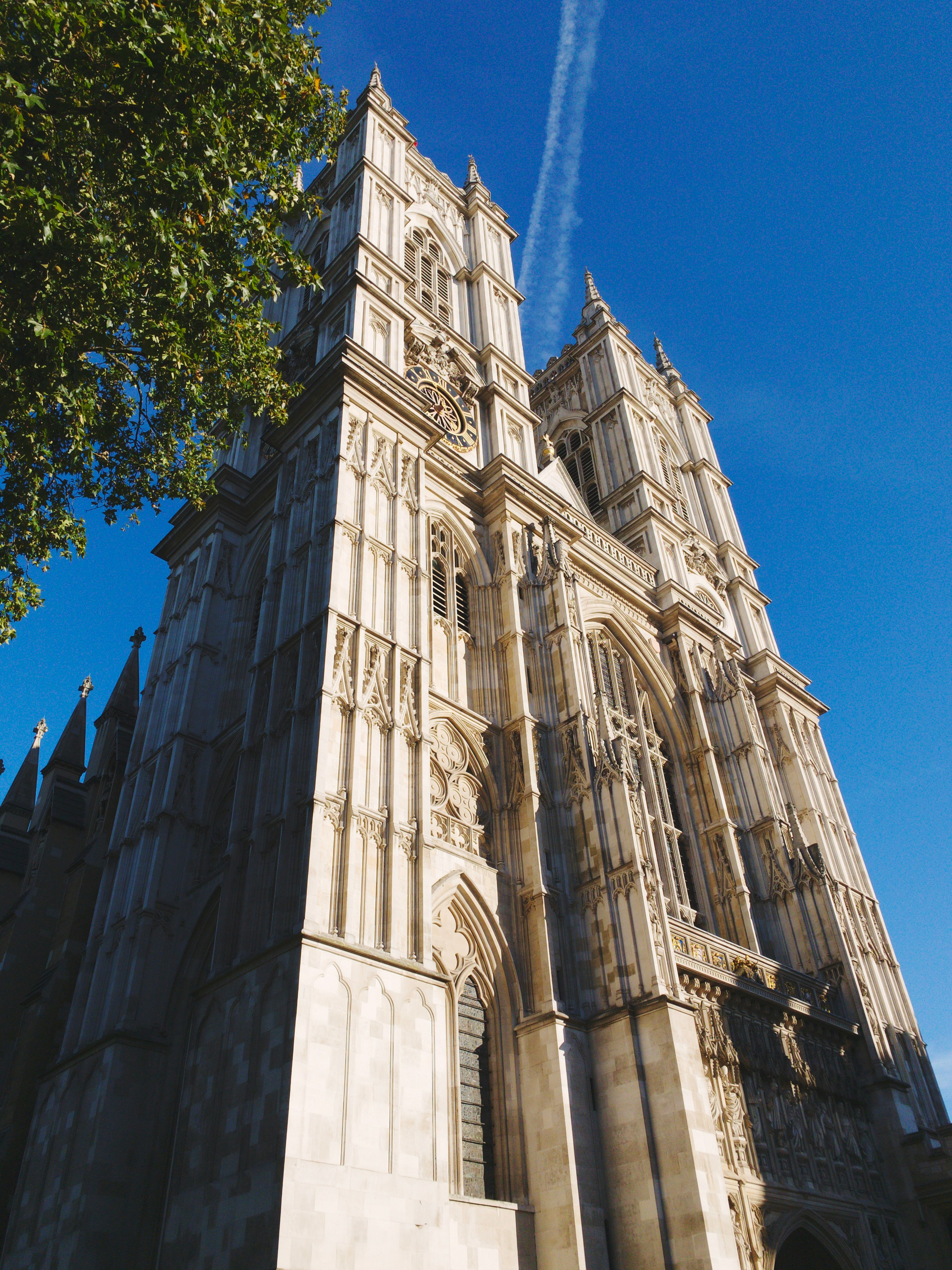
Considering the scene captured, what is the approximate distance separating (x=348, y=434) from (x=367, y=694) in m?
6.54

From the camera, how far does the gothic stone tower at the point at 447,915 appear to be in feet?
44.1

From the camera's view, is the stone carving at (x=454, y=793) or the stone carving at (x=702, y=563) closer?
the stone carving at (x=454, y=793)

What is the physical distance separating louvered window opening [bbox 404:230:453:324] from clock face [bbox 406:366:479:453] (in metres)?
3.74

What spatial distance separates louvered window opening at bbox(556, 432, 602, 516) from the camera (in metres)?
36.5

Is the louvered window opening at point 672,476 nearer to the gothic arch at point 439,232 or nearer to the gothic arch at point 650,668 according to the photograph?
the gothic arch at point 650,668

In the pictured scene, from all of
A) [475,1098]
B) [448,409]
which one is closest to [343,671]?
[475,1098]

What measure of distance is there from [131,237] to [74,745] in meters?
24.6

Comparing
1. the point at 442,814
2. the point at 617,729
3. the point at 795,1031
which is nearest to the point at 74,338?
the point at 442,814

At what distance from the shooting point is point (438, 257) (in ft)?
109

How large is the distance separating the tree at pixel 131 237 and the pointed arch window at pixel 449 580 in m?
7.35

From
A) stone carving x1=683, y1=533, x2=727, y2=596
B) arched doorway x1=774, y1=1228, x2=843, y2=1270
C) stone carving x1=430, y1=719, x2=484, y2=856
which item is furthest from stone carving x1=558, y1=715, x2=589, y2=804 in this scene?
stone carving x1=683, y1=533, x2=727, y2=596

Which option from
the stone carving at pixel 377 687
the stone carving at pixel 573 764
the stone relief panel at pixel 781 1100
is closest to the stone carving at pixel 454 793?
the stone carving at pixel 573 764

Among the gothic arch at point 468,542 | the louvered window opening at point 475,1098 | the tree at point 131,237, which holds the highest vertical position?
the gothic arch at point 468,542

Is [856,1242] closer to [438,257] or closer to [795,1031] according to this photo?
[795,1031]
